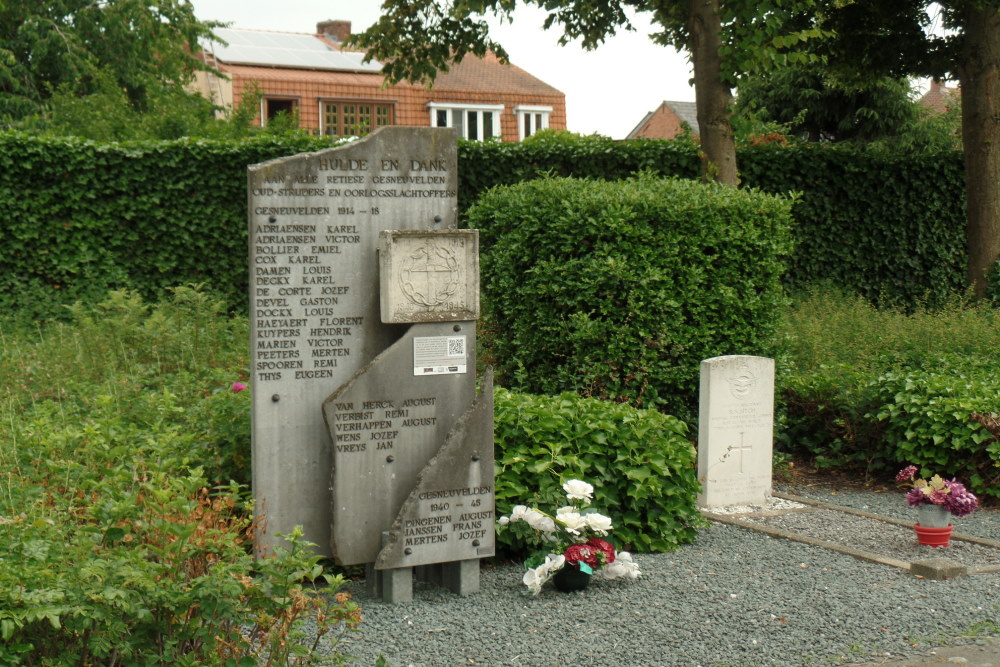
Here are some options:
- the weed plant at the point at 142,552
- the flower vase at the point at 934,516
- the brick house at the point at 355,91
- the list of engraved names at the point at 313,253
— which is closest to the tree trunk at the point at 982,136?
the flower vase at the point at 934,516

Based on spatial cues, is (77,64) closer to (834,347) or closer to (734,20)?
(734,20)

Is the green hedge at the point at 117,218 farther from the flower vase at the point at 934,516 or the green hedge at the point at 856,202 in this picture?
the flower vase at the point at 934,516

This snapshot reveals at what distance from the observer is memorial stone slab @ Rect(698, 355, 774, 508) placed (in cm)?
712

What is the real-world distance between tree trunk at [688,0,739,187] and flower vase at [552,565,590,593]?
25.9ft

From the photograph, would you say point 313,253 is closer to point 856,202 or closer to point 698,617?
point 698,617

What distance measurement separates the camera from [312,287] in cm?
479

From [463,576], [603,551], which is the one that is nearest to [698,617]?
[603,551]

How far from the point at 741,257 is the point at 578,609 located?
4.09 metres

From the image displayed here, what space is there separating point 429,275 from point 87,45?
2415 cm

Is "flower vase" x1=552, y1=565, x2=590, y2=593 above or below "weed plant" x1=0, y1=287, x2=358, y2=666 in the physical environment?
below

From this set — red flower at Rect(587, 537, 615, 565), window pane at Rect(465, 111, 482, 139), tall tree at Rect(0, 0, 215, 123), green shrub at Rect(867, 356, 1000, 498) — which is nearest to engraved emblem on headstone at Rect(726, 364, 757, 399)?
green shrub at Rect(867, 356, 1000, 498)

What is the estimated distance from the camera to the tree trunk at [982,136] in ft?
46.2

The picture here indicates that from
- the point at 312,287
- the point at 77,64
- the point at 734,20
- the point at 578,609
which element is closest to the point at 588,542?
the point at 578,609

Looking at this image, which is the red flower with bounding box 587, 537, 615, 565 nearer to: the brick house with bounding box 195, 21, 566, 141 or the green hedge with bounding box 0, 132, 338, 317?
the green hedge with bounding box 0, 132, 338, 317
